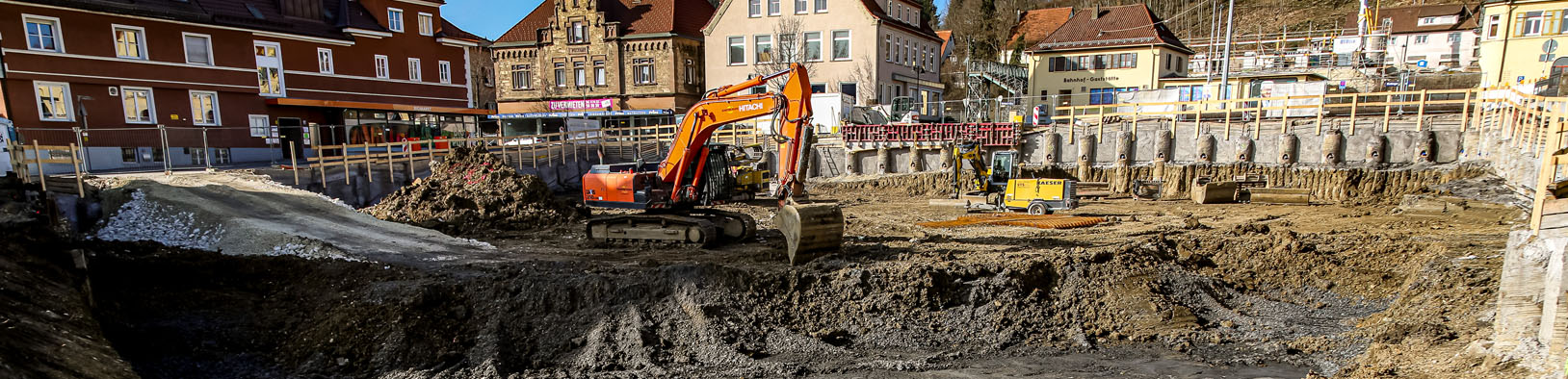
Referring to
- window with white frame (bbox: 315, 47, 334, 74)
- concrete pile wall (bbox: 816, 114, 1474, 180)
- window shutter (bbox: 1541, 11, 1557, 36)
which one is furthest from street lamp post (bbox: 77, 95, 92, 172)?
window shutter (bbox: 1541, 11, 1557, 36)

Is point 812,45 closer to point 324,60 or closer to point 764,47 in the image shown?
point 764,47

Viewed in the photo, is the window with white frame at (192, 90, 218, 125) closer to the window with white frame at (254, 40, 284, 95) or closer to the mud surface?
the window with white frame at (254, 40, 284, 95)

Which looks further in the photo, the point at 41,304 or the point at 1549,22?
the point at 1549,22

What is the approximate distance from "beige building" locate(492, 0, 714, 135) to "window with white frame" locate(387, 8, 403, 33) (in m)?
8.20

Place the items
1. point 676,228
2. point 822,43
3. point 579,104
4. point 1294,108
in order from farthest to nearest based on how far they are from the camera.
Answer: point 579,104 → point 822,43 → point 1294,108 → point 676,228

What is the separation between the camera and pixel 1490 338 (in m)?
5.74

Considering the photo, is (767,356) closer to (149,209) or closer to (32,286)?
(32,286)

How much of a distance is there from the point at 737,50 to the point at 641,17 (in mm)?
5921

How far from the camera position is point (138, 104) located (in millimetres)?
22656

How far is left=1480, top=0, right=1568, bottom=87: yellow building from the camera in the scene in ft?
101

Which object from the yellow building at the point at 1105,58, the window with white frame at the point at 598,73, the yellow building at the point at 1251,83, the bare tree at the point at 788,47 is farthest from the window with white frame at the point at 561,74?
the yellow building at the point at 1251,83

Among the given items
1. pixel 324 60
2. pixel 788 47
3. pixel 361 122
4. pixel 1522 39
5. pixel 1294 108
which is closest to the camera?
pixel 1294 108

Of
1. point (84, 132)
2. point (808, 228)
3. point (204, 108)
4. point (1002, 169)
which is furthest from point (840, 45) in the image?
point (84, 132)

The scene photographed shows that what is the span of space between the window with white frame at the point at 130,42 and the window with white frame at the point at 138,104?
3.51 ft
